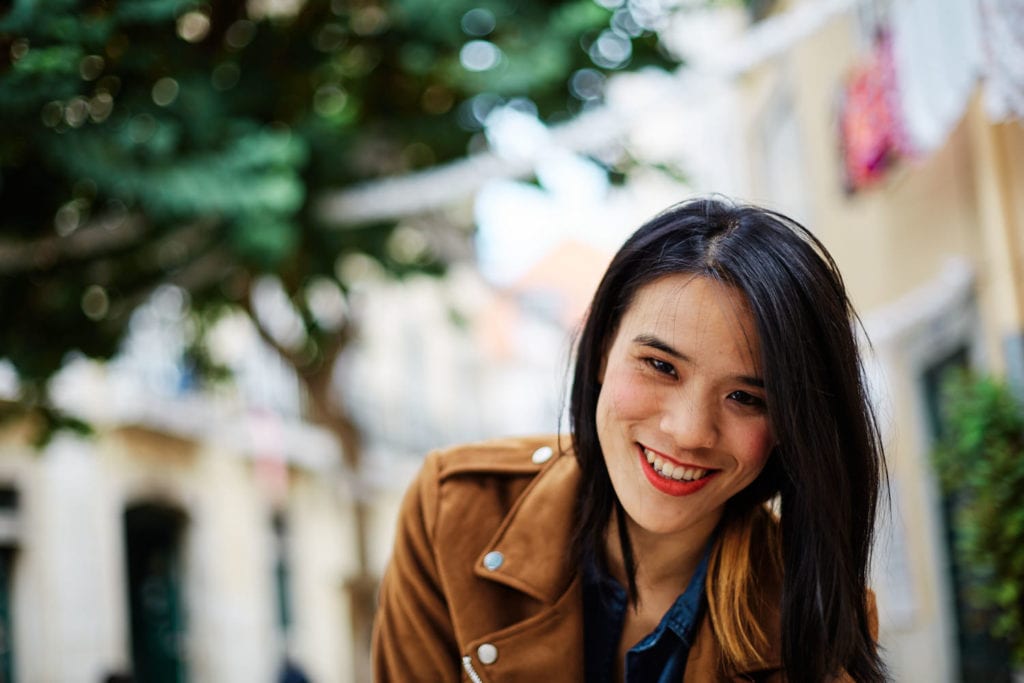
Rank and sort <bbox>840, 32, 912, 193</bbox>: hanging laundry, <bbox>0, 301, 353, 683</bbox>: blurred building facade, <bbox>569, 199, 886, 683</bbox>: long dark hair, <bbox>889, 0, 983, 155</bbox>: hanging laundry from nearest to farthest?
<bbox>569, 199, 886, 683</bbox>: long dark hair
<bbox>889, 0, 983, 155</bbox>: hanging laundry
<bbox>840, 32, 912, 193</bbox>: hanging laundry
<bbox>0, 301, 353, 683</bbox>: blurred building facade

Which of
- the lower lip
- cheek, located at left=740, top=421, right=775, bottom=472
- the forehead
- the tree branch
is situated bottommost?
the lower lip

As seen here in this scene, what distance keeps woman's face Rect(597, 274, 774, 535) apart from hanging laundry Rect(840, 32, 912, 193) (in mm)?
5716

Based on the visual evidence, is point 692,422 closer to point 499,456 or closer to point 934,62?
point 499,456

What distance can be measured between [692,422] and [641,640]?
0.54 m

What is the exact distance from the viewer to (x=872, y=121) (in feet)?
27.0

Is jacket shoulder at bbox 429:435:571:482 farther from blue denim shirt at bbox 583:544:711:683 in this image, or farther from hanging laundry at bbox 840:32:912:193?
hanging laundry at bbox 840:32:912:193

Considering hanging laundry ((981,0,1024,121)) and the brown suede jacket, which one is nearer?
the brown suede jacket

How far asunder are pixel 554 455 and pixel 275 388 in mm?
18588

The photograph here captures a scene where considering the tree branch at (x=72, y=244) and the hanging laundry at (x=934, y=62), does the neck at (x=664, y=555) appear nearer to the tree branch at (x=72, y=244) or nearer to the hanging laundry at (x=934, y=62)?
the hanging laundry at (x=934, y=62)

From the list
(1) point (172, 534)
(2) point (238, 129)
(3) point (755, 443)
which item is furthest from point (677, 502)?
(1) point (172, 534)

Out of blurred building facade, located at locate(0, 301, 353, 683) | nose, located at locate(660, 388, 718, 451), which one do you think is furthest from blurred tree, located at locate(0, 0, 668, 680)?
blurred building facade, located at locate(0, 301, 353, 683)

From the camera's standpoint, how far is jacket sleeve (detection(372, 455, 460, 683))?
246 centimetres

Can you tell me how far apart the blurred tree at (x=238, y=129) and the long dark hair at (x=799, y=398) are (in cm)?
333

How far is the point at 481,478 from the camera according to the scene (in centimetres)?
261
